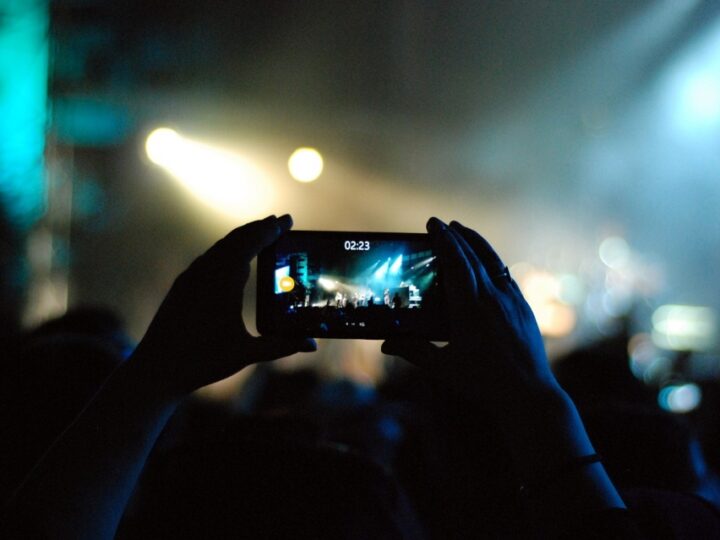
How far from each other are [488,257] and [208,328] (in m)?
0.36

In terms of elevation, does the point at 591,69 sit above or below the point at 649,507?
above

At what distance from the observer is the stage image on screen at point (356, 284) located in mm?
948

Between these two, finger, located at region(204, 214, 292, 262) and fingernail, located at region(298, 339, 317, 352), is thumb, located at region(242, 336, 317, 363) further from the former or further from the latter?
finger, located at region(204, 214, 292, 262)

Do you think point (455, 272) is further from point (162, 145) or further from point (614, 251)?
point (614, 251)

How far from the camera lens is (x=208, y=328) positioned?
666 millimetres

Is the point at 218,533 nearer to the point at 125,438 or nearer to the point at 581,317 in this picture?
the point at 125,438

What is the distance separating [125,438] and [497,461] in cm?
81

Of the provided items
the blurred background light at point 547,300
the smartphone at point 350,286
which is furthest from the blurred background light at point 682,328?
the smartphone at point 350,286

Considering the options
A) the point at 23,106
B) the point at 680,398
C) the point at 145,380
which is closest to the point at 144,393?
the point at 145,380

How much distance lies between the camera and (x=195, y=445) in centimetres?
76

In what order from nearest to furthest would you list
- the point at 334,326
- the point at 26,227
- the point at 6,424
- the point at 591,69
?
the point at 334,326 → the point at 6,424 → the point at 26,227 → the point at 591,69

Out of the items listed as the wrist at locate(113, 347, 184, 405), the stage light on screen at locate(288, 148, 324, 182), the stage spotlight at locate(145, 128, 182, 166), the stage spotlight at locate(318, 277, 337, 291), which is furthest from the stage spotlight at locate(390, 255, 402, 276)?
the stage spotlight at locate(145, 128, 182, 166)

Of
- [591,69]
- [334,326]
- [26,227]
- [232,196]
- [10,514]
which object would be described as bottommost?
[10,514]

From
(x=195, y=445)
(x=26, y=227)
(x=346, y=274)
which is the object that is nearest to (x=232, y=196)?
(x=26, y=227)
